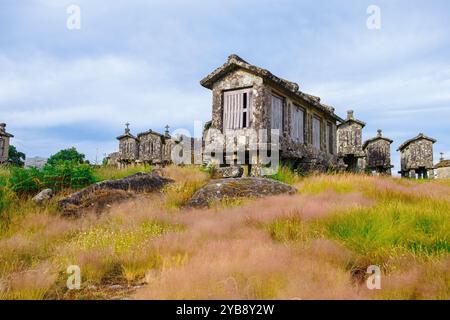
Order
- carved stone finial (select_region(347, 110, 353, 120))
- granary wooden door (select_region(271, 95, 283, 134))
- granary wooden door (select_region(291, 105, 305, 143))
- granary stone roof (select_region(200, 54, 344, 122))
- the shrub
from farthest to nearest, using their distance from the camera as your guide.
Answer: carved stone finial (select_region(347, 110, 353, 120))
granary wooden door (select_region(291, 105, 305, 143))
granary wooden door (select_region(271, 95, 283, 134))
granary stone roof (select_region(200, 54, 344, 122))
the shrub

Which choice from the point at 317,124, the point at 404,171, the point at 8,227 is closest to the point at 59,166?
the point at 8,227

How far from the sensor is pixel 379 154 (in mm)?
34250

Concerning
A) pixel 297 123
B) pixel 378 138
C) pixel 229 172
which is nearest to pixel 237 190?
pixel 229 172

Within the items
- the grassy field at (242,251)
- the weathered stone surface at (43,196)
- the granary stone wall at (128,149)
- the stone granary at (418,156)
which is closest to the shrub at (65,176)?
the weathered stone surface at (43,196)

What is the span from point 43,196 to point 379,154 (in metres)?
30.0

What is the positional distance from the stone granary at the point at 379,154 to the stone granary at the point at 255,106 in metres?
17.3

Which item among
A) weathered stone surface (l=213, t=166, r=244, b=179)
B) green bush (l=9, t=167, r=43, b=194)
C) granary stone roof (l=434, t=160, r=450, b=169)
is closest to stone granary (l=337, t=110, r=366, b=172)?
granary stone roof (l=434, t=160, r=450, b=169)

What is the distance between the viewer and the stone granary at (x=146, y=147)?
33.8 metres

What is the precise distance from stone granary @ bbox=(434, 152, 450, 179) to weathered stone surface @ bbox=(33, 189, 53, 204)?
3463cm

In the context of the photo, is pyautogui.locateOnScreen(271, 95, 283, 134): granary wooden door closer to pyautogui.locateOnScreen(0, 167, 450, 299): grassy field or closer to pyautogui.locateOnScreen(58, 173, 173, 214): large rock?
pyautogui.locateOnScreen(58, 173, 173, 214): large rock

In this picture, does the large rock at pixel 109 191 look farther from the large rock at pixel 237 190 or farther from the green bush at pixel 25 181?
the large rock at pixel 237 190

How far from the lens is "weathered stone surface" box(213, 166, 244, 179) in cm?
1424

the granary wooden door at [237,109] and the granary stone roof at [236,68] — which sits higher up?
the granary stone roof at [236,68]
